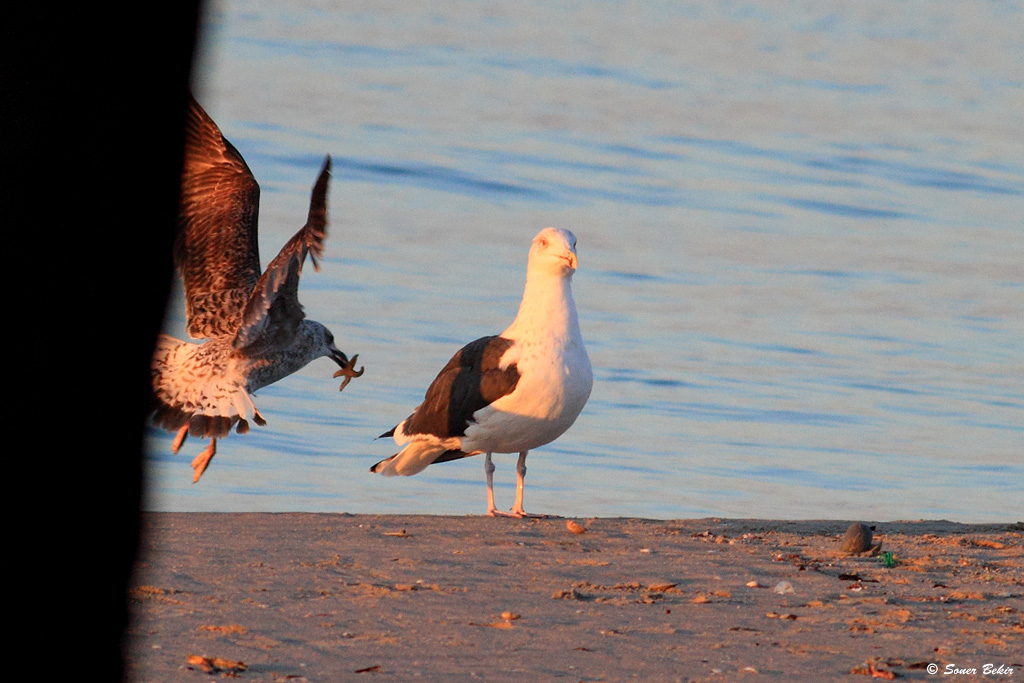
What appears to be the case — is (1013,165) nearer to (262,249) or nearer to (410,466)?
(262,249)

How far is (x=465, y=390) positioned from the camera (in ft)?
27.3

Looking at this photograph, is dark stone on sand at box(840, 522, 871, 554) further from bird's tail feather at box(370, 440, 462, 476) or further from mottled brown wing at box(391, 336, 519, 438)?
bird's tail feather at box(370, 440, 462, 476)

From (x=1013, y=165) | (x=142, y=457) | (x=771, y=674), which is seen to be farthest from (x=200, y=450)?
(x=1013, y=165)

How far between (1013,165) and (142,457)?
2099cm

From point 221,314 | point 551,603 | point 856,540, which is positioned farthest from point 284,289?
point 856,540

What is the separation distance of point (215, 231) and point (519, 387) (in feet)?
Answer: 7.81

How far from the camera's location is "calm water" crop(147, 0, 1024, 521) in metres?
10.0

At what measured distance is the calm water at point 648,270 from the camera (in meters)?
10.0

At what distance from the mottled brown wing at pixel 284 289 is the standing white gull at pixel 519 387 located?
966 mm

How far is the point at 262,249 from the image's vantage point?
14062 millimetres

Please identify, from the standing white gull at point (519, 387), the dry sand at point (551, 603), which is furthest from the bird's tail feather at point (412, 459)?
the dry sand at point (551, 603)

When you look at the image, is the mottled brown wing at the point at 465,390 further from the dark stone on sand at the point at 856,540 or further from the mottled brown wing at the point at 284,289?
the dark stone on sand at the point at 856,540

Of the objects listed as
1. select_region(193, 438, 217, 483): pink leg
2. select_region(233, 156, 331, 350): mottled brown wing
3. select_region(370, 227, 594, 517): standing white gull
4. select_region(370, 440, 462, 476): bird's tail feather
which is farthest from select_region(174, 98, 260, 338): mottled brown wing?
select_region(370, 227, 594, 517): standing white gull

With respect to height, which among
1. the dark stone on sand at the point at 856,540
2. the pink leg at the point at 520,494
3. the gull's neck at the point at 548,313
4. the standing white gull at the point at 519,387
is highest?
the gull's neck at the point at 548,313
